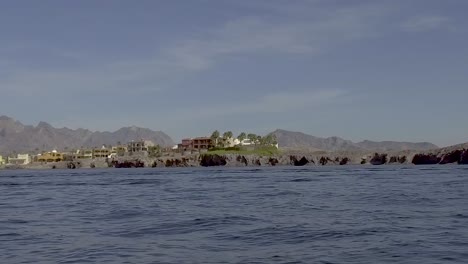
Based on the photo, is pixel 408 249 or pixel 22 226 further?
pixel 22 226

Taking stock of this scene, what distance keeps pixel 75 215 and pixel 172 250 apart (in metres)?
16.1

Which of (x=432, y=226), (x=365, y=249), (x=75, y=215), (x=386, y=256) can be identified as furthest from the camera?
(x=75, y=215)

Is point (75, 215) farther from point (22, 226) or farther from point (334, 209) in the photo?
point (334, 209)

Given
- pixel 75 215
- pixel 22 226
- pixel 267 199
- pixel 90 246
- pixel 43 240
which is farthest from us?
pixel 267 199

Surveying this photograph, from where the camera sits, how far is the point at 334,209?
37156mm

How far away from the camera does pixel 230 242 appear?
24.3 m

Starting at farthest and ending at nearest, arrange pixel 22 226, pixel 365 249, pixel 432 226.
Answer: pixel 22 226
pixel 432 226
pixel 365 249

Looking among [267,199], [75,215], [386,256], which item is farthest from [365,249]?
[267,199]

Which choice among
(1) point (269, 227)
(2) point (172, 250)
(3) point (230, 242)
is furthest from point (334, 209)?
(2) point (172, 250)

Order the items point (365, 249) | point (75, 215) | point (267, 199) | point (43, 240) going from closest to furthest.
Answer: point (365, 249) → point (43, 240) → point (75, 215) → point (267, 199)

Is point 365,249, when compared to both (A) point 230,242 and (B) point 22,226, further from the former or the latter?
(B) point 22,226

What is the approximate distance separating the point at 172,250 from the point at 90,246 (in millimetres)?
3598

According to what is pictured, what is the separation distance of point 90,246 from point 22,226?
9306 mm

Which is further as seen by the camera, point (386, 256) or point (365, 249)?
point (365, 249)
